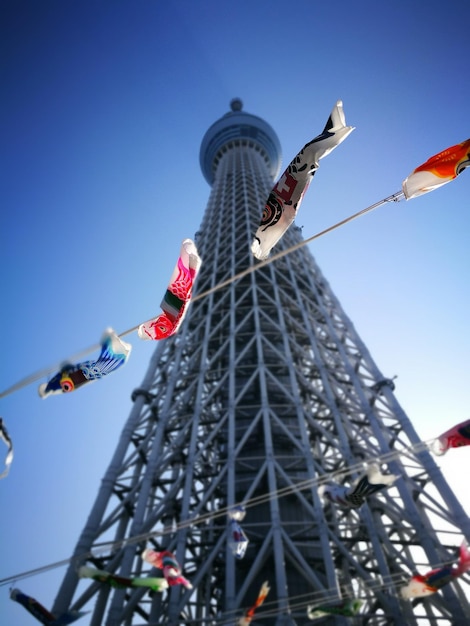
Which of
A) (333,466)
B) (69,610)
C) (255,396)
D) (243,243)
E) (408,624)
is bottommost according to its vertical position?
(408,624)

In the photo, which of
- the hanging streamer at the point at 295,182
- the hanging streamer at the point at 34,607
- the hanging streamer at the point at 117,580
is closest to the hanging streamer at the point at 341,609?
the hanging streamer at the point at 117,580

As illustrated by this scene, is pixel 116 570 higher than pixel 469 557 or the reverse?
higher

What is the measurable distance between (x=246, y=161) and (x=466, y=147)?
49.4m

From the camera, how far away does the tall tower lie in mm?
10945

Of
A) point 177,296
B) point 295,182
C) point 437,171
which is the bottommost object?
point 437,171

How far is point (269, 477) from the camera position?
12734 millimetres

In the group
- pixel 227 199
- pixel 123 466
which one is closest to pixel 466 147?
pixel 123 466

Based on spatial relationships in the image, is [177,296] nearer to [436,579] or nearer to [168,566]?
[168,566]

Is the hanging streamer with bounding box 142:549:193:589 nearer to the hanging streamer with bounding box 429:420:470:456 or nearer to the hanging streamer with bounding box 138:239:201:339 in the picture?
the hanging streamer with bounding box 429:420:470:456

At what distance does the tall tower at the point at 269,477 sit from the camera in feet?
35.9

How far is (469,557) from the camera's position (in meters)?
8.46

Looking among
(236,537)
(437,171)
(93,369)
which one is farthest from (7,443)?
(437,171)

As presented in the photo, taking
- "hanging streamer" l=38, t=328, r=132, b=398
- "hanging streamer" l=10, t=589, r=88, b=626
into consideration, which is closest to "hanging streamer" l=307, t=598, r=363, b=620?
"hanging streamer" l=10, t=589, r=88, b=626

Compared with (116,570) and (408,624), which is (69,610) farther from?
(408,624)
